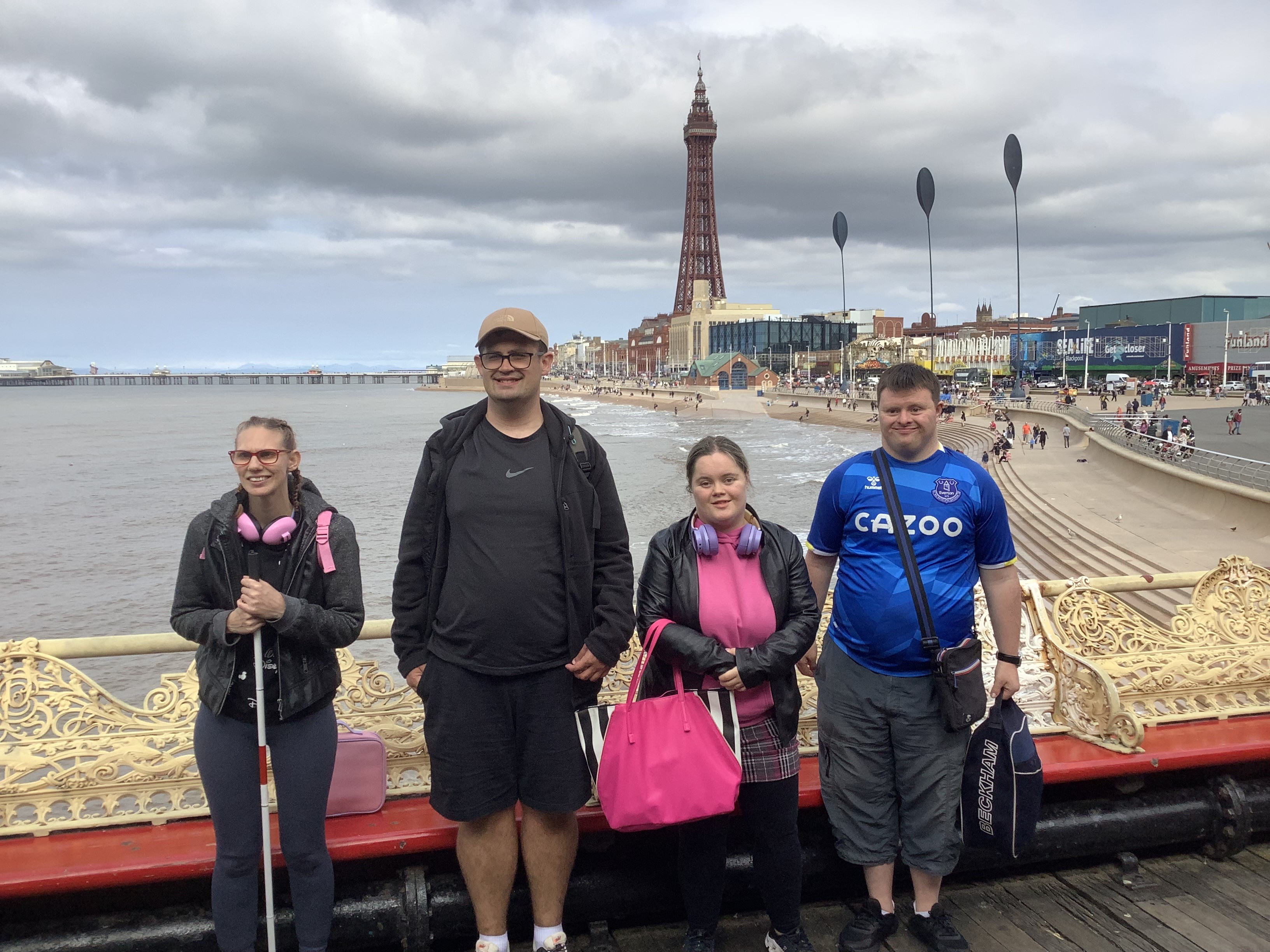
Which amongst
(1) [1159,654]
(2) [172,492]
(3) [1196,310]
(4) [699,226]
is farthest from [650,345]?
(1) [1159,654]

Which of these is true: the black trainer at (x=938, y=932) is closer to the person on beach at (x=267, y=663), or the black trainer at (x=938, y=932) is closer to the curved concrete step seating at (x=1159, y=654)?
the curved concrete step seating at (x=1159, y=654)

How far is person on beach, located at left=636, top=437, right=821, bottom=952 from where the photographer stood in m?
2.40

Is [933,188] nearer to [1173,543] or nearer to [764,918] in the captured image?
[1173,543]

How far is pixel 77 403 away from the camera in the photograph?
13275 centimetres

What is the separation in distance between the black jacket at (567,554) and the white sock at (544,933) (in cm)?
58

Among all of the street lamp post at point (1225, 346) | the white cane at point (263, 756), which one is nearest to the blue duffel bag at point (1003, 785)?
the white cane at point (263, 756)

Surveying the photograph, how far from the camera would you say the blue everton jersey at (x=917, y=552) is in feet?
7.98

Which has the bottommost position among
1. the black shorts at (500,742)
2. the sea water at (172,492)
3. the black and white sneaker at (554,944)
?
the sea water at (172,492)

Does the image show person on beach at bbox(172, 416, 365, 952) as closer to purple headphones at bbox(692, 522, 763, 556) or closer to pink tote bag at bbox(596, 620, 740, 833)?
pink tote bag at bbox(596, 620, 740, 833)

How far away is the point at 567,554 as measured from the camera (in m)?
2.30

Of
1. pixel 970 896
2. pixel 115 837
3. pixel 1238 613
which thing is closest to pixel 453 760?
pixel 115 837

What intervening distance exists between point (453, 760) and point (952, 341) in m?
108

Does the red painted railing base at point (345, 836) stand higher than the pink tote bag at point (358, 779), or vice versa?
the pink tote bag at point (358, 779)

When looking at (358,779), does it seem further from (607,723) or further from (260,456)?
(260,456)
